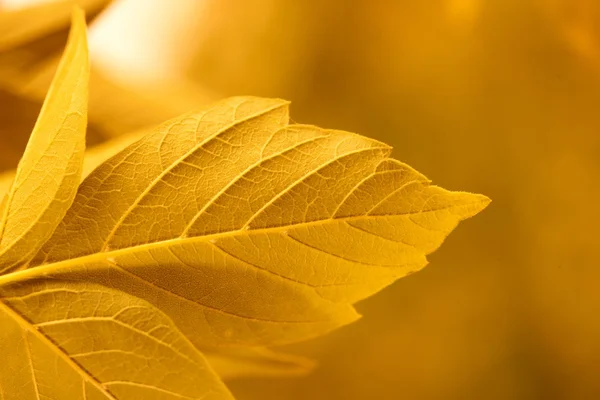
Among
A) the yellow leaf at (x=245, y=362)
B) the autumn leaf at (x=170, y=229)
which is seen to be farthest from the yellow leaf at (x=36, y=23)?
the yellow leaf at (x=245, y=362)

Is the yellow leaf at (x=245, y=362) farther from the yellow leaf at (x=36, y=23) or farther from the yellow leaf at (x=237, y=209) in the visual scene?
the yellow leaf at (x=36, y=23)

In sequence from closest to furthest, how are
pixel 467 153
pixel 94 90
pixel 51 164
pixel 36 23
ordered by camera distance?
pixel 51 164, pixel 36 23, pixel 94 90, pixel 467 153

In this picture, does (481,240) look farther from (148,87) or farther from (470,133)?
(148,87)

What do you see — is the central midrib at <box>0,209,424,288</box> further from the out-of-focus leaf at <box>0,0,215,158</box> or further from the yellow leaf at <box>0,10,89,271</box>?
the out-of-focus leaf at <box>0,0,215,158</box>

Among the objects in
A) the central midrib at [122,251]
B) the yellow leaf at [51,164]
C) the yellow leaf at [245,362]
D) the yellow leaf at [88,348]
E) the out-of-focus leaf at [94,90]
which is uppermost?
the out-of-focus leaf at [94,90]

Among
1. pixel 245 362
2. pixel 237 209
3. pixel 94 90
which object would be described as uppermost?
pixel 94 90

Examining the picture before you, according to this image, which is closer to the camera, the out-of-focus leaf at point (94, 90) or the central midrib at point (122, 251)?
the central midrib at point (122, 251)

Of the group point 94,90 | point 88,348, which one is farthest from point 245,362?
point 94,90

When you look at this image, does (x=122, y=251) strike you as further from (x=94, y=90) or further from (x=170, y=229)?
(x=94, y=90)
